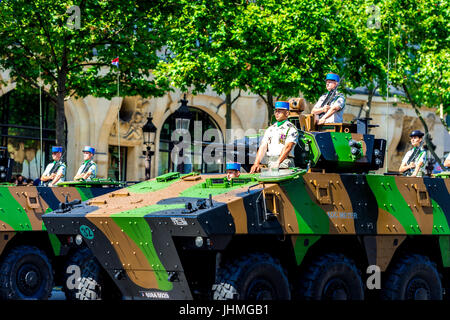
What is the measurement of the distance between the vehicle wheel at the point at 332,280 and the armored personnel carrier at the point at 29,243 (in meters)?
4.26

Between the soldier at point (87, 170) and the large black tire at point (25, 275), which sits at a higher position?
the soldier at point (87, 170)

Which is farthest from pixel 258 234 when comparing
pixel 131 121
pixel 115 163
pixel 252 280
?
pixel 115 163

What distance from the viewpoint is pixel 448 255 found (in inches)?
531

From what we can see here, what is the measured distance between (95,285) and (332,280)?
9.51 feet

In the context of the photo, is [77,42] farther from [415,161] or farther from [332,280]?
[332,280]

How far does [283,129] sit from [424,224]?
2.43m

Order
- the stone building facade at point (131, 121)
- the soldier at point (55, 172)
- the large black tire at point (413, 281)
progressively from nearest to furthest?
1. the large black tire at point (413, 281)
2. the soldier at point (55, 172)
3. the stone building facade at point (131, 121)

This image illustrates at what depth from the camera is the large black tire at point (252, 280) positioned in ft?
35.0

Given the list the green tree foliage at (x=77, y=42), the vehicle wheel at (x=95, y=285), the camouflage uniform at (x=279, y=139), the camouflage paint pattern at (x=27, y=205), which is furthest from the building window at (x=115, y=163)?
the camouflage uniform at (x=279, y=139)

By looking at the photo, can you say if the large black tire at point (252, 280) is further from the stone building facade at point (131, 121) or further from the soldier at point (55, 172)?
the stone building facade at point (131, 121)

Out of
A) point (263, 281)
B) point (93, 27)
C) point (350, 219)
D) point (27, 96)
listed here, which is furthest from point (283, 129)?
point (27, 96)
